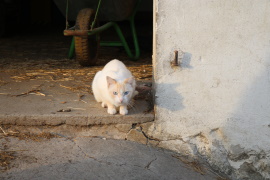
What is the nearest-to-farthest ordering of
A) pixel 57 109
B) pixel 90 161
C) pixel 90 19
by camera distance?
pixel 90 161, pixel 57 109, pixel 90 19

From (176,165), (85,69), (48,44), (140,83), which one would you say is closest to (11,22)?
(48,44)

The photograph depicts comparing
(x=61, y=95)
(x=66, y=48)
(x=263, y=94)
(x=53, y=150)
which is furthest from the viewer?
(x=66, y=48)

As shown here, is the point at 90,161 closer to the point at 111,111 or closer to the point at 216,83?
the point at 111,111

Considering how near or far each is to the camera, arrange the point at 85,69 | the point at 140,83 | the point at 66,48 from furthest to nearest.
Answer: the point at 66,48
the point at 85,69
the point at 140,83

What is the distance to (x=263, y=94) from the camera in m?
2.96

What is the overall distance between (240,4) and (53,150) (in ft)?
5.54

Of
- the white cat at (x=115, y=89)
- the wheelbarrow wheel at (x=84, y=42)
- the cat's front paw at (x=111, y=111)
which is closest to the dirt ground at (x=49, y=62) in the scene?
the wheelbarrow wheel at (x=84, y=42)

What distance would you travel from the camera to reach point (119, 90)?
2.95 metres

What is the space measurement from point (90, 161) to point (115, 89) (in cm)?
58

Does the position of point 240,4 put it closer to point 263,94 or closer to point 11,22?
point 263,94

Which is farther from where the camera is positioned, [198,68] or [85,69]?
[85,69]

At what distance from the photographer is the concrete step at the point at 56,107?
2992 millimetres

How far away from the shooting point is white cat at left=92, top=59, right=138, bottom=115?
2961 millimetres

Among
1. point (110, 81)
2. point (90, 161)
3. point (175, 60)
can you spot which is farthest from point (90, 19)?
point (90, 161)
